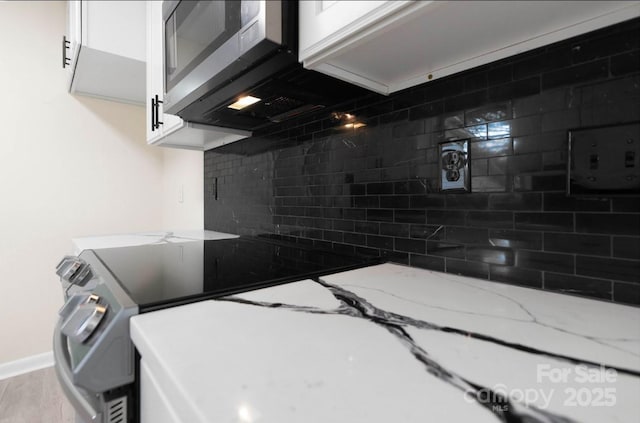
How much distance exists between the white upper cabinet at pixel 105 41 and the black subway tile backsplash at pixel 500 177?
1279mm

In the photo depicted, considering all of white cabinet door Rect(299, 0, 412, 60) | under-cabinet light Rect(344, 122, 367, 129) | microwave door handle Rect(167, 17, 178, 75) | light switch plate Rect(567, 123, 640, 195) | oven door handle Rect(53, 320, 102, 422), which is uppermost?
microwave door handle Rect(167, 17, 178, 75)

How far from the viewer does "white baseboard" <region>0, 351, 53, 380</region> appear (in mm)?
1942

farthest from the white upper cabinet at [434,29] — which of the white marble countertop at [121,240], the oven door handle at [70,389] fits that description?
the white marble countertop at [121,240]

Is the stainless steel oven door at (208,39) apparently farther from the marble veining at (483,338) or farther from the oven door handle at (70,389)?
the oven door handle at (70,389)

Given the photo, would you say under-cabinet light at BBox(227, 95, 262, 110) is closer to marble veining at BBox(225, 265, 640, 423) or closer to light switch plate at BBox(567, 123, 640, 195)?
marble veining at BBox(225, 265, 640, 423)

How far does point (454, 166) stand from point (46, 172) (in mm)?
2629

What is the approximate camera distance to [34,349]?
2.06m

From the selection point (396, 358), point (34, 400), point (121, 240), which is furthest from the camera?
point (34, 400)

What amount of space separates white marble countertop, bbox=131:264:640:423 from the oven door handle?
196 mm

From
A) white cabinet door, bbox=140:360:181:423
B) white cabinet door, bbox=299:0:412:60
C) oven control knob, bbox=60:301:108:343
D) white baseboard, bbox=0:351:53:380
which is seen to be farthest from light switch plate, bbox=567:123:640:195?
white baseboard, bbox=0:351:53:380

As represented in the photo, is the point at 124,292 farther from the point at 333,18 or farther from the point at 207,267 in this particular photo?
the point at 333,18

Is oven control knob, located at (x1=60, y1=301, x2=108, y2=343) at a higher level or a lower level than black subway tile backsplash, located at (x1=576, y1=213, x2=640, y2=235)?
lower

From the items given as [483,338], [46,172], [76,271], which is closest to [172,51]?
[76,271]

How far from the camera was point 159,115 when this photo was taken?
5.10 ft
